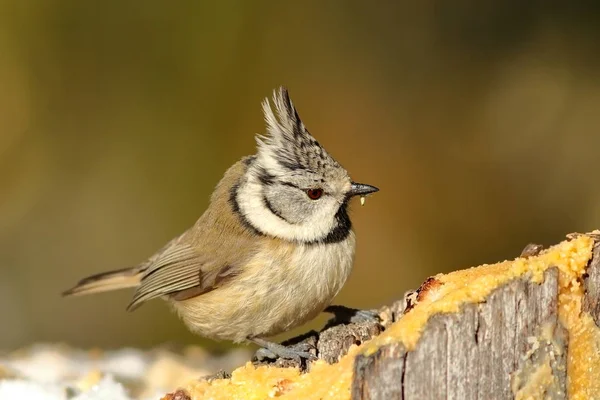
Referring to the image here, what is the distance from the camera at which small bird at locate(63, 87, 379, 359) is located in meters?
2.84

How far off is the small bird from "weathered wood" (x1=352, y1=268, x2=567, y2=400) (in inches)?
35.7

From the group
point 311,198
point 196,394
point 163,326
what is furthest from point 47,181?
point 196,394

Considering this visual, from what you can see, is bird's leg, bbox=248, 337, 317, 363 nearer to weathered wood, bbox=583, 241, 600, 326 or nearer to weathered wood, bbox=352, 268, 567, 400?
weathered wood, bbox=352, 268, 567, 400

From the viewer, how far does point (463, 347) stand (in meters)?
1.85

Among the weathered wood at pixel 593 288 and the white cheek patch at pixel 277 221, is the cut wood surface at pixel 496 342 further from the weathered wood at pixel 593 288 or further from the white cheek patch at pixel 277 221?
the white cheek patch at pixel 277 221

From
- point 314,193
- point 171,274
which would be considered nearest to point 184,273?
point 171,274

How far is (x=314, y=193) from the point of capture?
2957 millimetres

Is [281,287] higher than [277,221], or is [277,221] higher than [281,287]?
[277,221]

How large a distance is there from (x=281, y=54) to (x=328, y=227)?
232cm

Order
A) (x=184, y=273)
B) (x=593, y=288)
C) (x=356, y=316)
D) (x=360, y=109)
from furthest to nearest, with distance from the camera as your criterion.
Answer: (x=360, y=109) < (x=184, y=273) < (x=356, y=316) < (x=593, y=288)

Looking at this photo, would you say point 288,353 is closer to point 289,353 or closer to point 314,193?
point 289,353

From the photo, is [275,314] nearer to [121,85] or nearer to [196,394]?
[196,394]

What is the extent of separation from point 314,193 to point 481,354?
4.01 ft

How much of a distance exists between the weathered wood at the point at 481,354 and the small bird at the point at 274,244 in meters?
0.91
